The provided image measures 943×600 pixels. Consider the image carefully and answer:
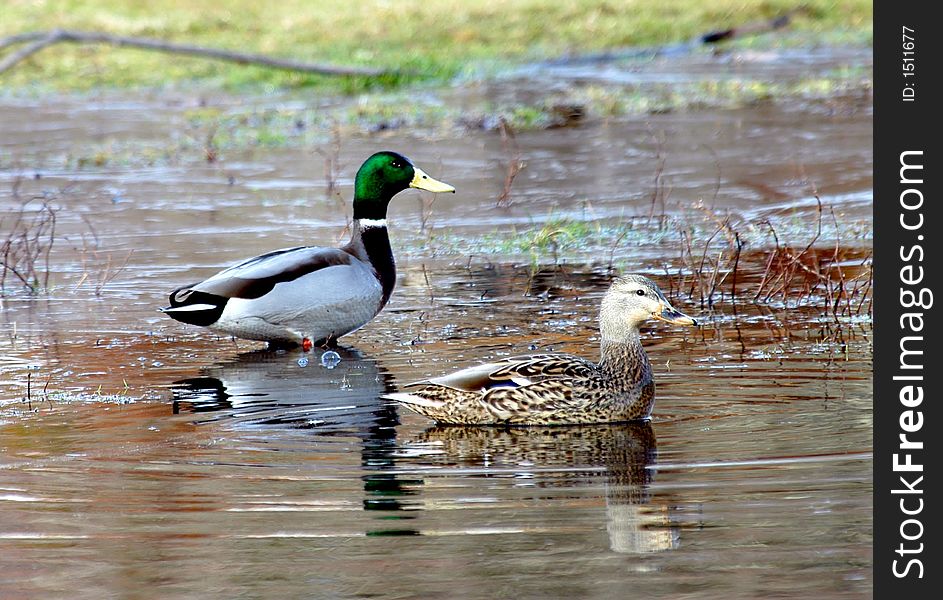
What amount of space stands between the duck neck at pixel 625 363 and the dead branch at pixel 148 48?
28.2ft

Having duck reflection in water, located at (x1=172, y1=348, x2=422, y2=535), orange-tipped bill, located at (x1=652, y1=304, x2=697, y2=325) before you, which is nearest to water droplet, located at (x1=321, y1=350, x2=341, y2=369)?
duck reflection in water, located at (x1=172, y1=348, x2=422, y2=535)

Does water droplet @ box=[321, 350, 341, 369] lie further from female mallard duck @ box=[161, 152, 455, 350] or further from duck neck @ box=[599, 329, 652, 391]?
duck neck @ box=[599, 329, 652, 391]

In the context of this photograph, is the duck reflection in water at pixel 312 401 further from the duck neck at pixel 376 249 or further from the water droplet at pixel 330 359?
the duck neck at pixel 376 249

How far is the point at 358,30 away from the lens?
27844 mm

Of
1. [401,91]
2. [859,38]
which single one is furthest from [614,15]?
[401,91]

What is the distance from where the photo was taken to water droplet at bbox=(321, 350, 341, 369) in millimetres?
8430

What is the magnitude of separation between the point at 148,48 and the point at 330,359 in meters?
8.99

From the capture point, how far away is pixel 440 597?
4.78m

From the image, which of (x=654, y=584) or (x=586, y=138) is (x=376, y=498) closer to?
(x=654, y=584)

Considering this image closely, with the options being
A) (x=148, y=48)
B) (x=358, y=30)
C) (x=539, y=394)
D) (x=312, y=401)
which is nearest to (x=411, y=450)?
(x=539, y=394)

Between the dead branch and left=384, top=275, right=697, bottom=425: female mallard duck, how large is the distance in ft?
27.8

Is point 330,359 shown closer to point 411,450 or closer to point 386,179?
point 386,179

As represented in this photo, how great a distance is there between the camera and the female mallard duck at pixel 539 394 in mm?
6945
